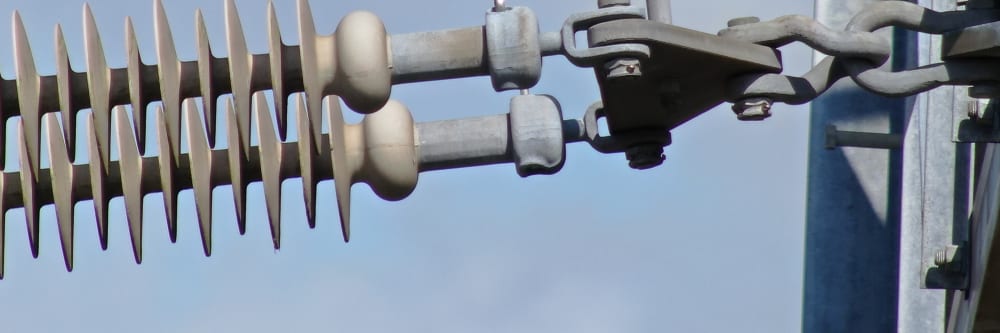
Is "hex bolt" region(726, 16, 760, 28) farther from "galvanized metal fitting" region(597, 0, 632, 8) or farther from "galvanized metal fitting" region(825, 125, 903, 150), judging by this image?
"galvanized metal fitting" region(825, 125, 903, 150)

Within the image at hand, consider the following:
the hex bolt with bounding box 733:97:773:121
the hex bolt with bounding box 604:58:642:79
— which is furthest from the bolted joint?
the hex bolt with bounding box 604:58:642:79

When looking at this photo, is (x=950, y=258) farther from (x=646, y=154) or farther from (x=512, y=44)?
(x=512, y=44)

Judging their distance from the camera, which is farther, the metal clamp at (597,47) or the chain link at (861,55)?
the chain link at (861,55)

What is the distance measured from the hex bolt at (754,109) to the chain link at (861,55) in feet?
0.06

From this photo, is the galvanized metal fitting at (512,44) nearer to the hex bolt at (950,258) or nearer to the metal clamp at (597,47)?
the metal clamp at (597,47)

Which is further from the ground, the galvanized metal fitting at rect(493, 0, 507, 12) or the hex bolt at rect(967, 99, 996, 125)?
the galvanized metal fitting at rect(493, 0, 507, 12)

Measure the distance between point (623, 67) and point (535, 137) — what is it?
63cm

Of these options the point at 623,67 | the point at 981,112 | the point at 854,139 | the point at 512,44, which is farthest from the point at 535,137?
the point at 854,139

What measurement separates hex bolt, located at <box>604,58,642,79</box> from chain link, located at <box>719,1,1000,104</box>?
43 centimetres

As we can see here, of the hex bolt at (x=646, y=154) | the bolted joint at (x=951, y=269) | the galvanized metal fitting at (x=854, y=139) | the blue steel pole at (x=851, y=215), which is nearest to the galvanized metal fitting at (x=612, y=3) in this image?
the hex bolt at (x=646, y=154)

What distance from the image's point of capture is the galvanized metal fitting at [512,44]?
8.98 m

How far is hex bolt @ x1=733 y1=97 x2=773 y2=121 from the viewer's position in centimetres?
895

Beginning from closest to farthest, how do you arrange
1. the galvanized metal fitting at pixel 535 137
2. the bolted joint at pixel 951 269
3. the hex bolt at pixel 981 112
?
the galvanized metal fitting at pixel 535 137 → the hex bolt at pixel 981 112 → the bolted joint at pixel 951 269

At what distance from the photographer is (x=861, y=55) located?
898 centimetres
